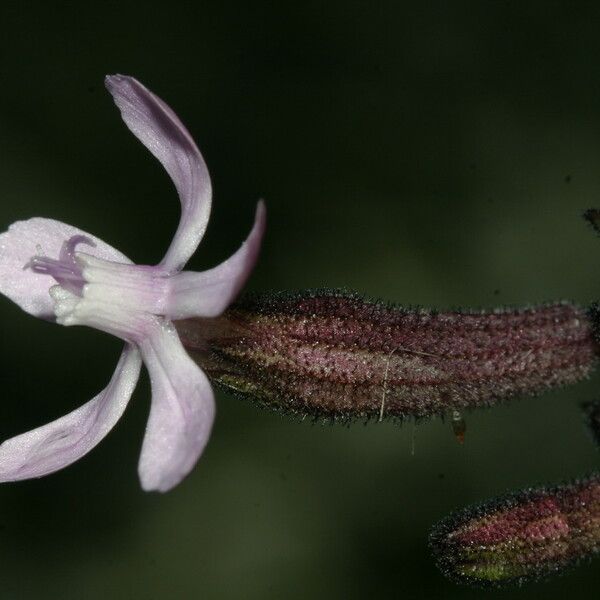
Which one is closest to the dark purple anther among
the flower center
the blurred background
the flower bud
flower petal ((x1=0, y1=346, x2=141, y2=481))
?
the flower center

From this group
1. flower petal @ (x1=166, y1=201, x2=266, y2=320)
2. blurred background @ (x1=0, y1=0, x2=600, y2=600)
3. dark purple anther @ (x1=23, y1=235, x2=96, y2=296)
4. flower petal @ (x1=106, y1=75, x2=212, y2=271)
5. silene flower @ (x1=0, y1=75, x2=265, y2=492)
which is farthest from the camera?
blurred background @ (x1=0, y1=0, x2=600, y2=600)

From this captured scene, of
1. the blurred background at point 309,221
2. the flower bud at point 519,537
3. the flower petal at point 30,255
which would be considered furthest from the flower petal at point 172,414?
the blurred background at point 309,221

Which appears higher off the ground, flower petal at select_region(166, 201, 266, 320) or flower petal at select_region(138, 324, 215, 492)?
flower petal at select_region(166, 201, 266, 320)

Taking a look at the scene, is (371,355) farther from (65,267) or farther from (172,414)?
(65,267)

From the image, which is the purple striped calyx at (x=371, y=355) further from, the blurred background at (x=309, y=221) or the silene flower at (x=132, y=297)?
the blurred background at (x=309, y=221)

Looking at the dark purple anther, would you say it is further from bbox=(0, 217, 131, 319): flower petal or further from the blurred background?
the blurred background

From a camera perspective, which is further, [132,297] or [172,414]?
[132,297]

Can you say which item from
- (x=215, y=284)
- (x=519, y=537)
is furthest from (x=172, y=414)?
(x=519, y=537)
